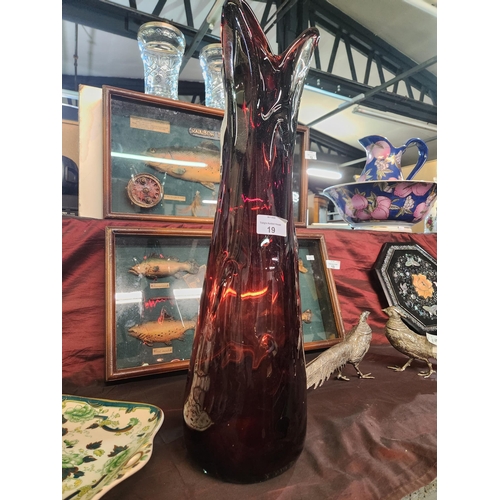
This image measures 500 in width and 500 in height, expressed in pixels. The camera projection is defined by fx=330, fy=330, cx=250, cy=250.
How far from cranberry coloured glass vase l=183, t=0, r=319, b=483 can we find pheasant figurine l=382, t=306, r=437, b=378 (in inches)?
12.3

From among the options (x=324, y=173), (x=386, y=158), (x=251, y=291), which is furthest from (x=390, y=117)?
(x=251, y=291)

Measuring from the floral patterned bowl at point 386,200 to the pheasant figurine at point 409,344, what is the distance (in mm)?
259

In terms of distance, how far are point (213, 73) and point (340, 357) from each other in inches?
22.3

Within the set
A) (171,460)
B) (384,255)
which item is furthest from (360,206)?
(171,460)

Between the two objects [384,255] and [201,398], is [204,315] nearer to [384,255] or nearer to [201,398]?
[201,398]

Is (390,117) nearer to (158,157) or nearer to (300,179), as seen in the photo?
(300,179)

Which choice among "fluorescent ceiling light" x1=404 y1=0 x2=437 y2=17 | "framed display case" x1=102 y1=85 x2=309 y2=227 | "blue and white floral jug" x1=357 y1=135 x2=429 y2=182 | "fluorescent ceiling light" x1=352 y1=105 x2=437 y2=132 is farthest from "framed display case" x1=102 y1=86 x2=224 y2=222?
"fluorescent ceiling light" x1=352 y1=105 x2=437 y2=132

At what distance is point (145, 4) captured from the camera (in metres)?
1.71

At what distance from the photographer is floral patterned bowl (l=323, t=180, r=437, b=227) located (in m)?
0.68

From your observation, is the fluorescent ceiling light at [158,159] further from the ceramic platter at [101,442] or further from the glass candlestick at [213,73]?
the ceramic platter at [101,442]

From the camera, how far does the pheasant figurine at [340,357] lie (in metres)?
0.43

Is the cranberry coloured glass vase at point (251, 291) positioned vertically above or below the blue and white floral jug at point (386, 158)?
below

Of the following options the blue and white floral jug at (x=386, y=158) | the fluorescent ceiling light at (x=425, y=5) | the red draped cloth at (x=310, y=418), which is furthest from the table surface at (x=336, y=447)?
A: the fluorescent ceiling light at (x=425, y=5)

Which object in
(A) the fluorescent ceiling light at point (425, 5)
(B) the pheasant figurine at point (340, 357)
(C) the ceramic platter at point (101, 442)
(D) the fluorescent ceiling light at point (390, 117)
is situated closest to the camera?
(C) the ceramic platter at point (101, 442)
